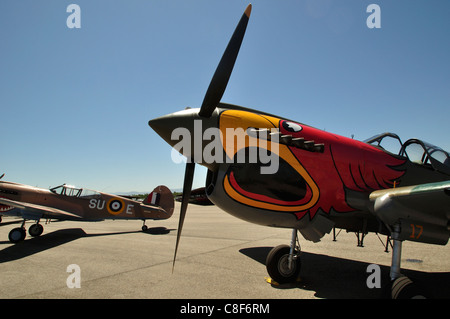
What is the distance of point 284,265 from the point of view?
4367 millimetres

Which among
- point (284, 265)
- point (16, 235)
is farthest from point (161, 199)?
point (284, 265)

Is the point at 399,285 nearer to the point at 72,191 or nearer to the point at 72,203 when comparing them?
the point at 72,203

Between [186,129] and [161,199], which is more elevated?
A: [186,129]

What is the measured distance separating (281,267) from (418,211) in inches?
91.2

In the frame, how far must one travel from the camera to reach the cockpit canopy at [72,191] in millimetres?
12047

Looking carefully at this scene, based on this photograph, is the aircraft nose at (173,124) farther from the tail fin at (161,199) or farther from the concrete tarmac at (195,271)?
the tail fin at (161,199)

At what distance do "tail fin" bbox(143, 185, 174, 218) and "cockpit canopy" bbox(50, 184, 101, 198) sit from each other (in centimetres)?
297

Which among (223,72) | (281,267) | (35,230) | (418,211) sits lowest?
(35,230)

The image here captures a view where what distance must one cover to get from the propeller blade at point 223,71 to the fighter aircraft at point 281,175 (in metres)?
0.01

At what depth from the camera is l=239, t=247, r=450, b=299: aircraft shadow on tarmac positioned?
3.75 metres

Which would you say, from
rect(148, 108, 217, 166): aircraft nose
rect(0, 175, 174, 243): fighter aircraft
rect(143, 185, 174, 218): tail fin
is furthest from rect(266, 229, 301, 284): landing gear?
rect(143, 185, 174, 218): tail fin

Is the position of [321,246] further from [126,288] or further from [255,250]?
[126,288]
